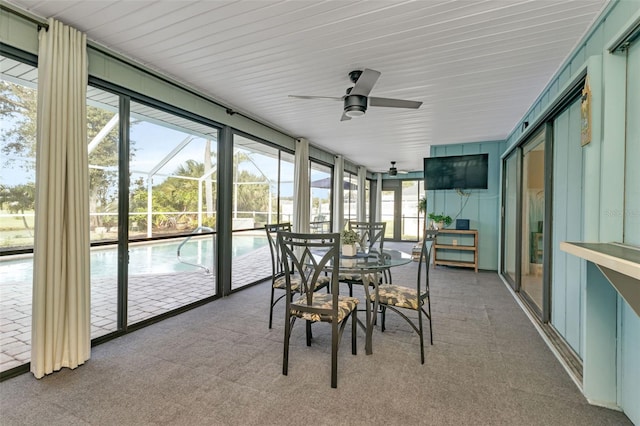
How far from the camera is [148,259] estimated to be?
6.16 metres

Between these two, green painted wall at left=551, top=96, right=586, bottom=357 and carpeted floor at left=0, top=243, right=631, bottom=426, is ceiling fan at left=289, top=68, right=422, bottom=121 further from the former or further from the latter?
carpeted floor at left=0, top=243, right=631, bottom=426

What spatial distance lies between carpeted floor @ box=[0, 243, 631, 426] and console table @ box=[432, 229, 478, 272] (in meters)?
2.80

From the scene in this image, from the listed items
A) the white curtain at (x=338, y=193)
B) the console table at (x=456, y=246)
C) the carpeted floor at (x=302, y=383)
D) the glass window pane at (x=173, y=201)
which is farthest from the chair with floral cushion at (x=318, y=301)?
the white curtain at (x=338, y=193)

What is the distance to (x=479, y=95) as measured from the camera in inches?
136

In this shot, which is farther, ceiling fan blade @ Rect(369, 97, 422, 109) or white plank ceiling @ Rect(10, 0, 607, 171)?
ceiling fan blade @ Rect(369, 97, 422, 109)

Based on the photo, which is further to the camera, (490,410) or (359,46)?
(359,46)

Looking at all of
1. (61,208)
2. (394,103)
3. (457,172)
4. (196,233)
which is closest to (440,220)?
(457,172)

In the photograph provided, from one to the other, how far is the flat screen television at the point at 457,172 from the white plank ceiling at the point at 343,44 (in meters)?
1.74

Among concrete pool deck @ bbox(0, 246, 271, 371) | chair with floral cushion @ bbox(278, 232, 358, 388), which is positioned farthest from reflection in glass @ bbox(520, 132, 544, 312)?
concrete pool deck @ bbox(0, 246, 271, 371)

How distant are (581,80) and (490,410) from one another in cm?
224

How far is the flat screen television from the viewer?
5633 mm

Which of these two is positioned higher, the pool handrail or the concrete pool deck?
the pool handrail

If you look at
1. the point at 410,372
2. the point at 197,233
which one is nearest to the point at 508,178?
the point at 410,372

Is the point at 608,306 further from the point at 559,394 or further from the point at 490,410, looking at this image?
the point at 490,410
